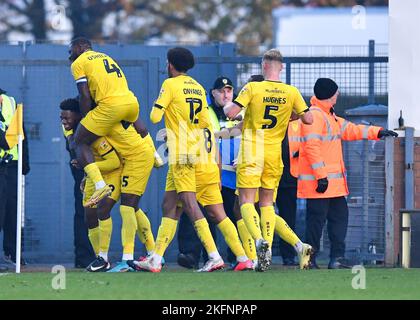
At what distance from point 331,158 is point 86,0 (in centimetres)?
3374

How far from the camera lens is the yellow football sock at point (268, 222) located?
51.1 feet

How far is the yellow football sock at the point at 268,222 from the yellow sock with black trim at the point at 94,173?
1.71 meters

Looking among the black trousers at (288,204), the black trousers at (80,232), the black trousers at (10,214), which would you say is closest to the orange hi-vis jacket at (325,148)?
the black trousers at (288,204)

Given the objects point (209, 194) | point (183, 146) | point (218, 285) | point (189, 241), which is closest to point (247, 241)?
point (209, 194)

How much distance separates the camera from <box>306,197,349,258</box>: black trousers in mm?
16672

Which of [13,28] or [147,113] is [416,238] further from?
[13,28]

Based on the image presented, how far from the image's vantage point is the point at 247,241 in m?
16.3

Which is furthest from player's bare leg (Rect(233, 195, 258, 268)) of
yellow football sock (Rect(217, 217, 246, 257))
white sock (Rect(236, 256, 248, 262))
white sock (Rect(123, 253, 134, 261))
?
white sock (Rect(123, 253, 134, 261))

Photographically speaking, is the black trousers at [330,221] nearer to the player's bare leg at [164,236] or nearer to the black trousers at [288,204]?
the black trousers at [288,204]

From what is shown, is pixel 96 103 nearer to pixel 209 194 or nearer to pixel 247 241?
pixel 209 194

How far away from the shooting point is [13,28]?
4962 centimetres
